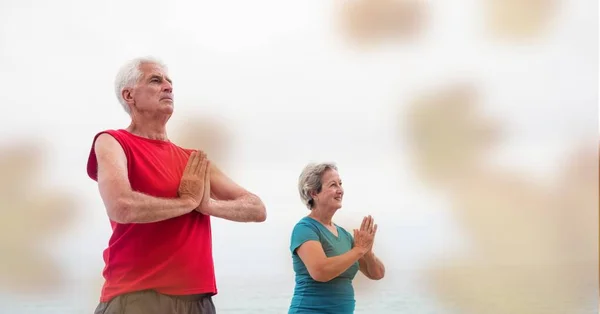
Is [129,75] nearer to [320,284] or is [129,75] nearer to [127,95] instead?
[127,95]

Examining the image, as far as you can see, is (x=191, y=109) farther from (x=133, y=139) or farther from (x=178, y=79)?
(x=133, y=139)

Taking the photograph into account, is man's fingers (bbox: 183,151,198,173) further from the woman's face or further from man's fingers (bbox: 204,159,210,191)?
the woman's face

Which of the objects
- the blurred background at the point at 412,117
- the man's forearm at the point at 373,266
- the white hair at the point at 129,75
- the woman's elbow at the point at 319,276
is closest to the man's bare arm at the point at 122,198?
the white hair at the point at 129,75

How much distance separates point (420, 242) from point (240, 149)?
104cm

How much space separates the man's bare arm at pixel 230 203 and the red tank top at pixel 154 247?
0.05m

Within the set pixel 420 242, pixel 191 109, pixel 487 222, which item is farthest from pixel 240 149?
pixel 487 222

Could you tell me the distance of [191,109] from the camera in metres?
3.35

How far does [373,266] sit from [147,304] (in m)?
1.05

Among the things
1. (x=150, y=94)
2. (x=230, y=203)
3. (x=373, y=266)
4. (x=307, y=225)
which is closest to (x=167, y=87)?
(x=150, y=94)

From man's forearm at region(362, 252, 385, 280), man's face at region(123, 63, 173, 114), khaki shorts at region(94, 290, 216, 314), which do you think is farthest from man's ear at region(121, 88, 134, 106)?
man's forearm at region(362, 252, 385, 280)

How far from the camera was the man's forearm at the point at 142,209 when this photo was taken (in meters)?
1.56

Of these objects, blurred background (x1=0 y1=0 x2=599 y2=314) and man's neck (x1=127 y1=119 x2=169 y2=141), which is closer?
man's neck (x1=127 y1=119 x2=169 y2=141)

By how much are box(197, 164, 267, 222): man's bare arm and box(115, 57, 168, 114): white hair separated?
0.31 meters

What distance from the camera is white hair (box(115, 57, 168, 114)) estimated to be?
184 cm
